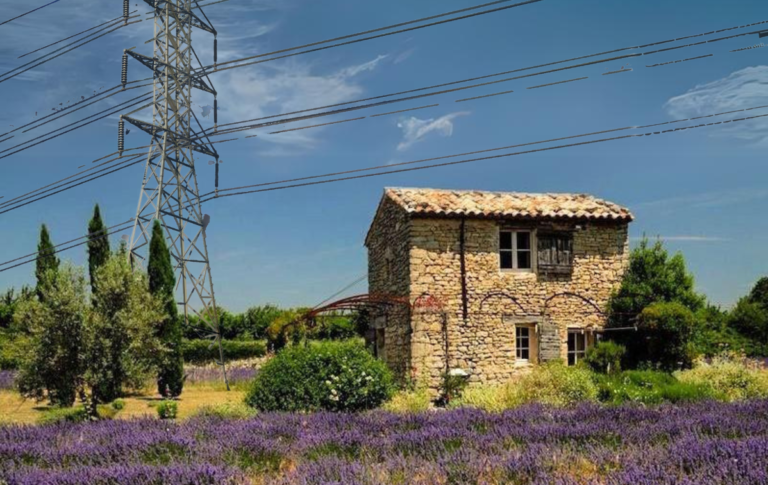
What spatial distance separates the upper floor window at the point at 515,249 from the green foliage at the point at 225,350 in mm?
13777

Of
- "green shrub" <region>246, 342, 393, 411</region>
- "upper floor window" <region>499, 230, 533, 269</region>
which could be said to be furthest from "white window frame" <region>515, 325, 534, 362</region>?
"green shrub" <region>246, 342, 393, 411</region>

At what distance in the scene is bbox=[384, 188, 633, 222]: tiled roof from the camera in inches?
640

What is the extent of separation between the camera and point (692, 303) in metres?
17.2

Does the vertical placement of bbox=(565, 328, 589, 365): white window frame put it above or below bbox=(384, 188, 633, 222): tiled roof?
below

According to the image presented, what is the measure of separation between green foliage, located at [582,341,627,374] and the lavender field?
6.30 meters

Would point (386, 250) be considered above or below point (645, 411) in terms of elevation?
above

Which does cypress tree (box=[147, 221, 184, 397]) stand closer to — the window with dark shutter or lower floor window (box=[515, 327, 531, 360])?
lower floor window (box=[515, 327, 531, 360])

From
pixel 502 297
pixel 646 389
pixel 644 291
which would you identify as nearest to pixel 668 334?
pixel 644 291

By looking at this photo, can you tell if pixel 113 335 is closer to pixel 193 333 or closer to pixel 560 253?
pixel 560 253

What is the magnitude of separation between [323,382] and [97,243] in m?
9.41

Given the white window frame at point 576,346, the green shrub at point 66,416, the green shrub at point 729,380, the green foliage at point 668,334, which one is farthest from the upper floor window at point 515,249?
the green shrub at point 66,416

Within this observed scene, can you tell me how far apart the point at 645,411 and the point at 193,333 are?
80.3ft

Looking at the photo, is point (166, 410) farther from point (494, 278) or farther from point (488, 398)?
point (494, 278)

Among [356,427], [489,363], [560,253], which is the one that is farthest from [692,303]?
[356,427]
